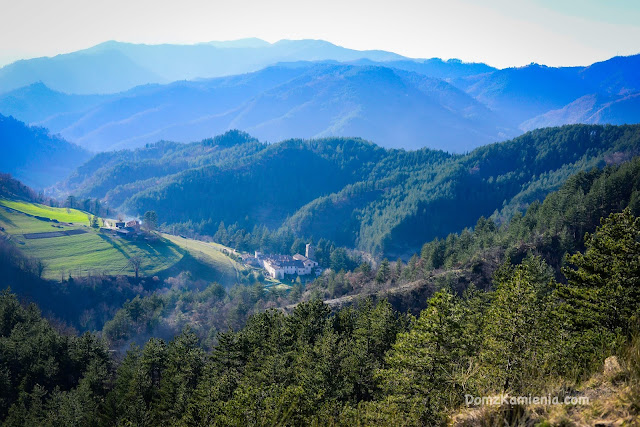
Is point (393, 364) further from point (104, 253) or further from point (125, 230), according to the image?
point (125, 230)

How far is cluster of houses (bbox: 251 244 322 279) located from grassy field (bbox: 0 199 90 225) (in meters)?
61.9

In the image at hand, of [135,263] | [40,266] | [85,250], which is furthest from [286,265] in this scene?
[40,266]

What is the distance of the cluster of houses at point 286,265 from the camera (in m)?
134

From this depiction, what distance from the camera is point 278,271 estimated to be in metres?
132

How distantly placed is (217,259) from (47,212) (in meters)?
66.3

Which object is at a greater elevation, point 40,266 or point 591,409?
point 591,409

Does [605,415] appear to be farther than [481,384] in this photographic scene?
No

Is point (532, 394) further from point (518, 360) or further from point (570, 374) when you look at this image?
point (518, 360)

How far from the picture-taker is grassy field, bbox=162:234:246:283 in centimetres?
12775

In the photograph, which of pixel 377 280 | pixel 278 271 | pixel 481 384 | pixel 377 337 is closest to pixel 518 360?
pixel 481 384

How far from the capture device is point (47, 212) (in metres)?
152

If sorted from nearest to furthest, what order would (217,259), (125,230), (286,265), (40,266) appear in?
(40,266), (286,265), (125,230), (217,259)

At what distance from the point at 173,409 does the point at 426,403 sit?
68.1 ft

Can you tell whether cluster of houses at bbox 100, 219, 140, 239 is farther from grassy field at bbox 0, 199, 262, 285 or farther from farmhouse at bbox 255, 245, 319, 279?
farmhouse at bbox 255, 245, 319, 279
